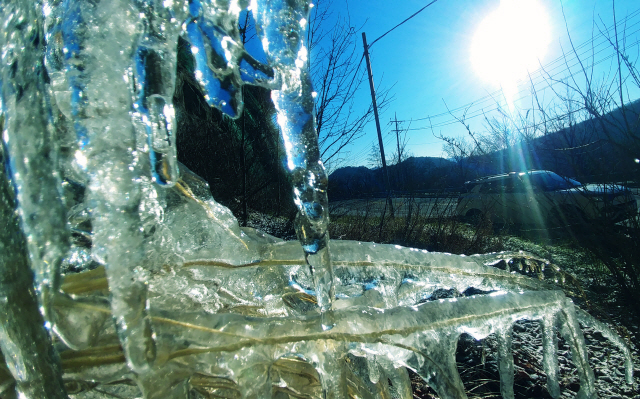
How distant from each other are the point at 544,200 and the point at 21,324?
7.66 meters

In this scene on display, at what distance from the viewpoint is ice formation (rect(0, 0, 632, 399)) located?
477 mm

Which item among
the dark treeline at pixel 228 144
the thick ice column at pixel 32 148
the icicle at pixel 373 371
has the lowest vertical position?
the icicle at pixel 373 371

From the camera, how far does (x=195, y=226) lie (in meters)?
0.88

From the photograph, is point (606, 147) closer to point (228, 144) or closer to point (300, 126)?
point (300, 126)

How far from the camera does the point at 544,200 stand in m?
6.73

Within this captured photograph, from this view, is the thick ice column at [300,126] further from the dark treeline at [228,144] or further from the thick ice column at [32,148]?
the dark treeline at [228,144]

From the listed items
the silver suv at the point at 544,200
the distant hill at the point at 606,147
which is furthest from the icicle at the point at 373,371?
the silver suv at the point at 544,200

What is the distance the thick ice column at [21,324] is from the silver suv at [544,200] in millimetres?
3768

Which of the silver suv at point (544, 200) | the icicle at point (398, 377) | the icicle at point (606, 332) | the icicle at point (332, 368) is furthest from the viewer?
the silver suv at point (544, 200)

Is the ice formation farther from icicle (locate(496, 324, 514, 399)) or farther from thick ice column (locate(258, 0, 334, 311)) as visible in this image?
icicle (locate(496, 324, 514, 399))

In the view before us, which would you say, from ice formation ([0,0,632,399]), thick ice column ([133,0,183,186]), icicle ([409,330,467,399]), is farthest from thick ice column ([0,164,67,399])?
icicle ([409,330,467,399])

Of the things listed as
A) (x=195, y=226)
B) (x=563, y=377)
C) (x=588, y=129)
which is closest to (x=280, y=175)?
(x=588, y=129)

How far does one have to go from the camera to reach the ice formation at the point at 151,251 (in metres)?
0.48

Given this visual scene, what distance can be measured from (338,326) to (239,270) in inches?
14.3
